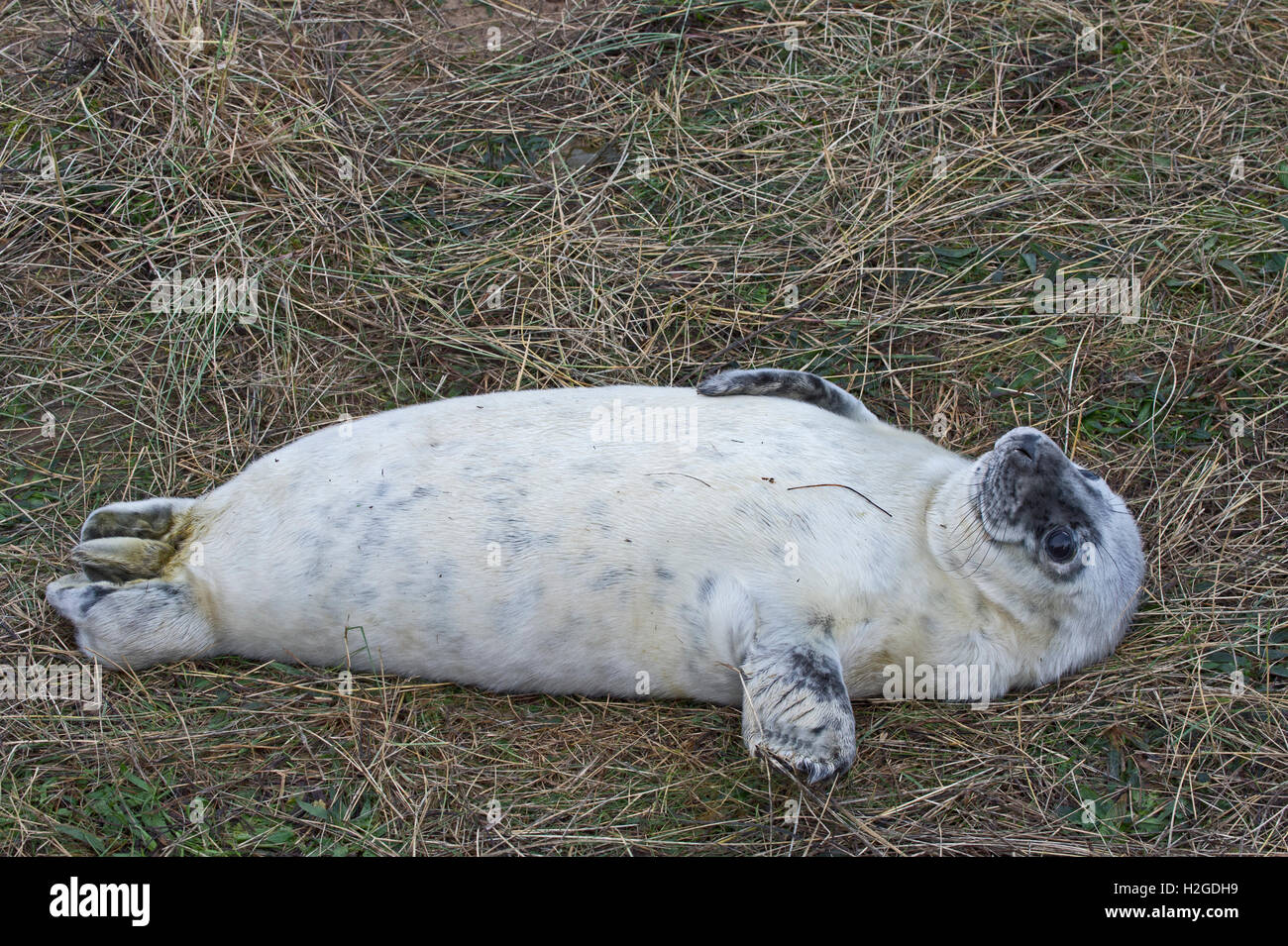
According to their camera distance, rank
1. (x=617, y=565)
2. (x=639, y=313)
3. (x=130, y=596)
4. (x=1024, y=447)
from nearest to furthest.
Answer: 1. (x=617, y=565)
2. (x=1024, y=447)
3. (x=130, y=596)
4. (x=639, y=313)

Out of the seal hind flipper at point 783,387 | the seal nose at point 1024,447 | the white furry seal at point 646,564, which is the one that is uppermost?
the seal hind flipper at point 783,387

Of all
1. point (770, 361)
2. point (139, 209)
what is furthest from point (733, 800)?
point (139, 209)

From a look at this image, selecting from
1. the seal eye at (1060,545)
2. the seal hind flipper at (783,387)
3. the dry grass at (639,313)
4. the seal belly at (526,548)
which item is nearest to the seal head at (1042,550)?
the seal eye at (1060,545)

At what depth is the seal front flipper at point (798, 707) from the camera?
276 centimetres

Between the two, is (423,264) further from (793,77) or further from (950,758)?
(950,758)

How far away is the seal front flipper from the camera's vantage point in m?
2.76

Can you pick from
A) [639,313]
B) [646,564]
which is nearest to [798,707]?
[646,564]

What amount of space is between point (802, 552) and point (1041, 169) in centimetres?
239

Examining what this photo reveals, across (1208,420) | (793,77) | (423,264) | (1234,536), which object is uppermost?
(793,77)

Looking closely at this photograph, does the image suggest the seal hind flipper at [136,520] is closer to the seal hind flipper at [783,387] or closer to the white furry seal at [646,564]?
the white furry seal at [646,564]

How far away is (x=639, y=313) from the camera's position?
412 cm

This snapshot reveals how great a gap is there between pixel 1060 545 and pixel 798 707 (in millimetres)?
942

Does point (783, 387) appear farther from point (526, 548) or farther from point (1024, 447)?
point (526, 548)

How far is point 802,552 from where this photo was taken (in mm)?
2967
